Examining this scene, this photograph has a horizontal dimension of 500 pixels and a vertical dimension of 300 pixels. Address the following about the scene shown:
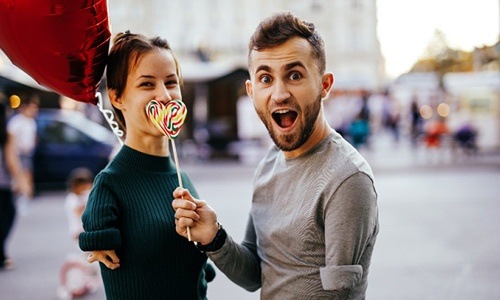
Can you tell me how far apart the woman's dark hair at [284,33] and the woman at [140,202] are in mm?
360

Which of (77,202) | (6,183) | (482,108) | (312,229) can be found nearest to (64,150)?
(6,183)

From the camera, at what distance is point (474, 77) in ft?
58.1

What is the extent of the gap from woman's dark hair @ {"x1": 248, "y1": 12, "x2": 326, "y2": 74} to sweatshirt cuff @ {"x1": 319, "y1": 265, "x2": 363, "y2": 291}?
0.67 meters

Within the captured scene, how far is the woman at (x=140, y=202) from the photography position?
187 centimetres

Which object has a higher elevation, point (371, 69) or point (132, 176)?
point (132, 176)

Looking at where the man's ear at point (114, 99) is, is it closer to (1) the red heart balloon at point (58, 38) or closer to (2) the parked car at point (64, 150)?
(1) the red heart balloon at point (58, 38)

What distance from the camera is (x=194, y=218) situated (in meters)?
1.85

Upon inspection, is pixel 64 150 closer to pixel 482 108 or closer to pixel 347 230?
pixel 347 230

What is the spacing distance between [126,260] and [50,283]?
452 cm

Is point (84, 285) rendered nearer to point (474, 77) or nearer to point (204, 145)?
point (204, 145)

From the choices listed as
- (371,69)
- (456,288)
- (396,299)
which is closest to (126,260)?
(396,299)

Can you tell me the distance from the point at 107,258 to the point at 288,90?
818 millimetres

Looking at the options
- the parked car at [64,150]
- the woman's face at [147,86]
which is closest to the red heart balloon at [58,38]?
the woman's face at [147,86]

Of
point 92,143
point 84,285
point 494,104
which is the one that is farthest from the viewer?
point 494,104
